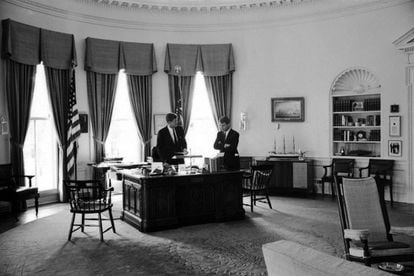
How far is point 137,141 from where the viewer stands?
10391 mm

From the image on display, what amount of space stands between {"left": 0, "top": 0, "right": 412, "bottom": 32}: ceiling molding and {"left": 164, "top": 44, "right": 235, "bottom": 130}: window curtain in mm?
628

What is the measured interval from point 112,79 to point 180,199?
14.9ft

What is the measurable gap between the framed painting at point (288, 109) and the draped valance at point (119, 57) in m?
3.36

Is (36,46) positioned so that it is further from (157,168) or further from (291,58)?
(291,58)

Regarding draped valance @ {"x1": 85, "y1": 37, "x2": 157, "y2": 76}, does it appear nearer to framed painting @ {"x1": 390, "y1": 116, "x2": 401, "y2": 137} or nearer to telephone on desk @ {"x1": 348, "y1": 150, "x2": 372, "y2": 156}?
telephone on desk @ {"x1": 348, "y1": 150, "x2": 372, "y2": 156}

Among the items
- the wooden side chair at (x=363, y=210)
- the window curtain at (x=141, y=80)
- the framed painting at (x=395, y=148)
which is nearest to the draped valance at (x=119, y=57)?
the window curtain at (x=141, y=80)

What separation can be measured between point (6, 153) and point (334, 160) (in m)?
7.37

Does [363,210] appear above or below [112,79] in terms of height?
below

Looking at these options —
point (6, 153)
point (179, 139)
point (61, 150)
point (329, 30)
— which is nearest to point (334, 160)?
point (329, 30)

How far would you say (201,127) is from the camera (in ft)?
36.2

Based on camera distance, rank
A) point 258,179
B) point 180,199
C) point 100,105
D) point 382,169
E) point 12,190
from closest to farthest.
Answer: point 180,199 → point 12,190 → point 258,179 → point 382,169 → point 100,105

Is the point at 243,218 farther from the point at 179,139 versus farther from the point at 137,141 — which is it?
the point at 137,141

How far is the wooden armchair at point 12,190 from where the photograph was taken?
284 inches

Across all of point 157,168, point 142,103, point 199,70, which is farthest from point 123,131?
point 157,168
